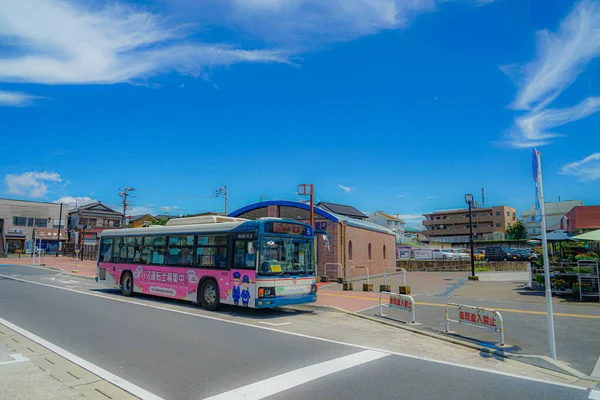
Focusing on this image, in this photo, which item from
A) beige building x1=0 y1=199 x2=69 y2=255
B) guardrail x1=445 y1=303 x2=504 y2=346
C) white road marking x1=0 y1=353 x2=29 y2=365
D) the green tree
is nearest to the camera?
white road marking x1=0 y1=353 x2=29 y2=365

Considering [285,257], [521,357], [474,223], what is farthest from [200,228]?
[474,223]

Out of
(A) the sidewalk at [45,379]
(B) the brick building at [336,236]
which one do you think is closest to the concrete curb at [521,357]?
(A) the sidewalk at [45,379]

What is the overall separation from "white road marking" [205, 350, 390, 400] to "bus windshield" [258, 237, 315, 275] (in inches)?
194

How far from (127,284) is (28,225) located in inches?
2668

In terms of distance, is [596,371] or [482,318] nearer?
[596,371]

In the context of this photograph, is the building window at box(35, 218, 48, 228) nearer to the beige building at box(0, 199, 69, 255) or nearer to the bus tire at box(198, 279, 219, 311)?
the beige building at box(0, 199, 69, 255)

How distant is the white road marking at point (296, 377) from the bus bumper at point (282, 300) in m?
4.51

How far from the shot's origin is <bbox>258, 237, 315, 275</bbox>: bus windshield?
12.0 metres

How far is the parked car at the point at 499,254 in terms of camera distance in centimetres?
4670

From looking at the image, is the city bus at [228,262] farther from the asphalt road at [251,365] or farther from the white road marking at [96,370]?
the white road marking at [96,370]

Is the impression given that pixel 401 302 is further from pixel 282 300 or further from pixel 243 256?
pixel 243 256

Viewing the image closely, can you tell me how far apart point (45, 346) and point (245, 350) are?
3898 mm

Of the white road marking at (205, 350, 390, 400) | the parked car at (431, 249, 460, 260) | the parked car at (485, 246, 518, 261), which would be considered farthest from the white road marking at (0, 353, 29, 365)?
the parked car at (485, 246, 518, 261)

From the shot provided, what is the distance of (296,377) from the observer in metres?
5.98
